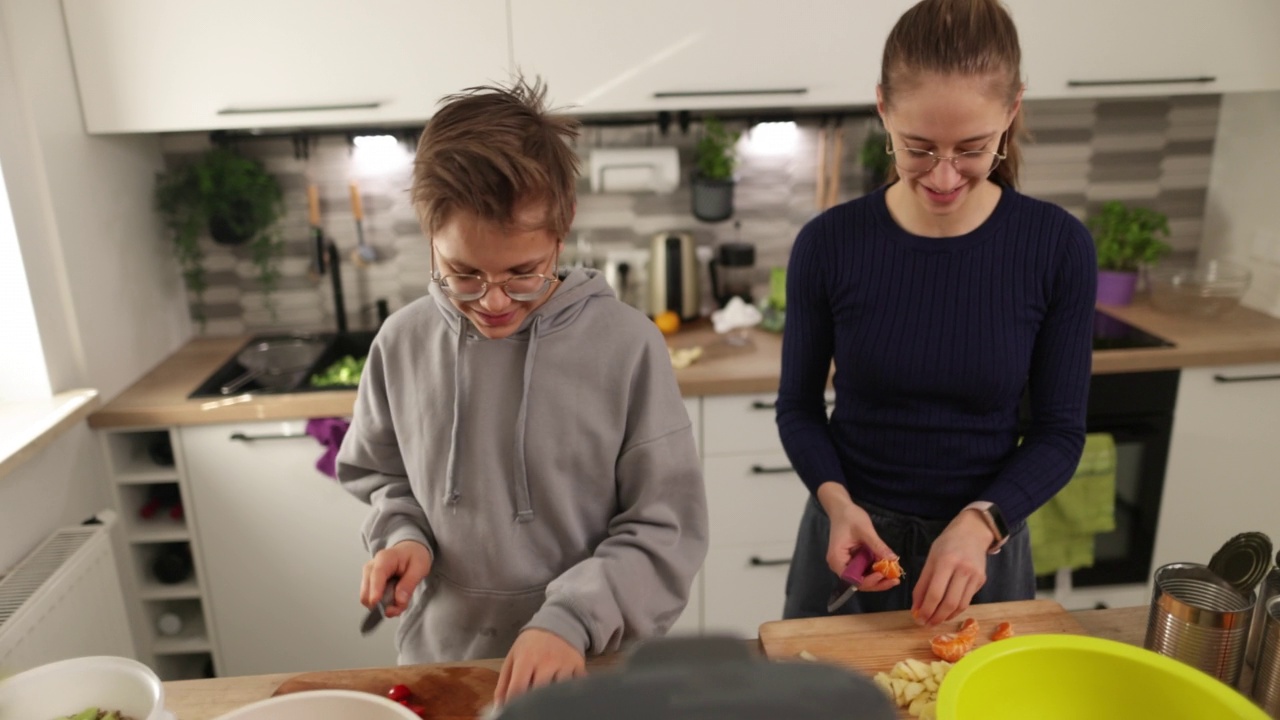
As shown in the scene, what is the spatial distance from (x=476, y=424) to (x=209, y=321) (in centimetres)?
179

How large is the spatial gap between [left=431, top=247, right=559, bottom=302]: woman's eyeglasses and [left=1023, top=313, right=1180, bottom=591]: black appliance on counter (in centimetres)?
150

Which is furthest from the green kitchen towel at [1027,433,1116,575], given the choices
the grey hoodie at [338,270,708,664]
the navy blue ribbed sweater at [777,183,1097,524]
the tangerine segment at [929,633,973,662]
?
the grey hoodie at [338,270,708,664]

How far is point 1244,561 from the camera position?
899mm

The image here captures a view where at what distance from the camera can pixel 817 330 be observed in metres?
1.25

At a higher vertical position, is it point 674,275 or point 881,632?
point 674,275

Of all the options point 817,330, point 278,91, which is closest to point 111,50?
point 278,91

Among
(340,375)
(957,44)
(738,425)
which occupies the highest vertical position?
(957,44)

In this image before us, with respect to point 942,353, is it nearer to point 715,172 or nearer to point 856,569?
point 856,569

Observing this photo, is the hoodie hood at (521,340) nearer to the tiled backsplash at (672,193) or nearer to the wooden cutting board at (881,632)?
the wooden cutting board at (881,632)

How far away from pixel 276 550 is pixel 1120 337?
2035 mm

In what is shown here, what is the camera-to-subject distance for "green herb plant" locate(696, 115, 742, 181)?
2340 mm

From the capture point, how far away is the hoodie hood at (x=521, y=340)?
3.29 ft

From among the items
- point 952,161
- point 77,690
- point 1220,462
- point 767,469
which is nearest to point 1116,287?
point 1220,462

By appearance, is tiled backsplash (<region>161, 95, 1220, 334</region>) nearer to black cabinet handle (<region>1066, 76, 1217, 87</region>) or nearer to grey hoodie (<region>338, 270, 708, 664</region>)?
black cabinet handle (<region>1066, 76, 1217, 87</region>)
